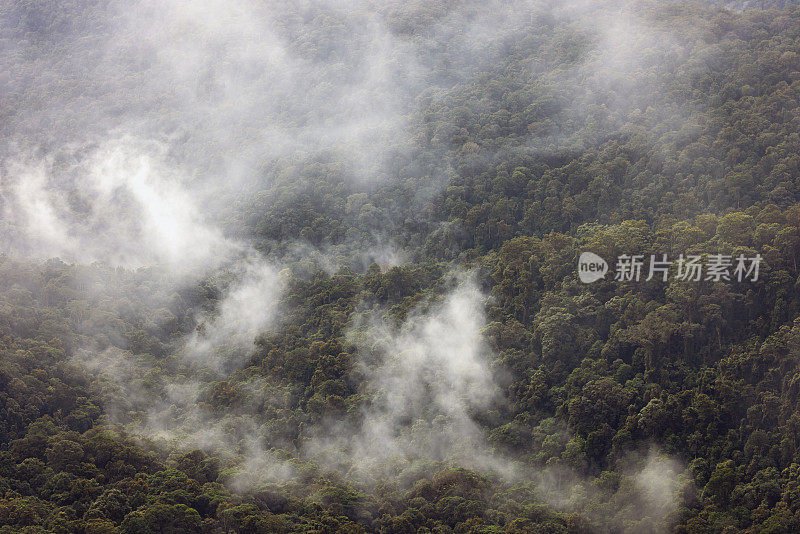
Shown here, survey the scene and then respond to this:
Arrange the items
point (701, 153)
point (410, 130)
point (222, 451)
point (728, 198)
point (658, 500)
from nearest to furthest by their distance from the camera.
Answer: point (658, 500)
point (222, 451)
point (728, 198)
point (701, 153)
point (410, 130)

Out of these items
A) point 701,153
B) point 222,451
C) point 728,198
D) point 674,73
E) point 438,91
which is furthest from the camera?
point 438,91

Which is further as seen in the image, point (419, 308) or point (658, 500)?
point (419, 308)

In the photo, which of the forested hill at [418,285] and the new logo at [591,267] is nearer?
the forested hill at [418,285]

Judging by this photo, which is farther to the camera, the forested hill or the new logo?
the new logo

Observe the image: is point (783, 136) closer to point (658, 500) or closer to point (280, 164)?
point (658, 500)

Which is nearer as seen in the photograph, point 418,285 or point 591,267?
point 591,267

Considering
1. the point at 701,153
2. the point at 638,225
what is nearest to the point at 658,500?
the point at 638,225

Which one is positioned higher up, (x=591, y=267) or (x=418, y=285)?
(x=418, y=285)

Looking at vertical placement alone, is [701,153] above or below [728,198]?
above
